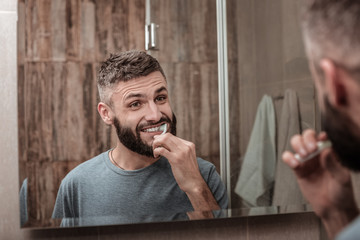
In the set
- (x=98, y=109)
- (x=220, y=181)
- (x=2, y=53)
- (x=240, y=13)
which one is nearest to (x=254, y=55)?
(x=240, y=13)

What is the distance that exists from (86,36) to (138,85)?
180 millimetres

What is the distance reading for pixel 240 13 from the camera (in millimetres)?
1205

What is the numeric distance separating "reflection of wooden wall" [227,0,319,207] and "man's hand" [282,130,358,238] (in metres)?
0.34

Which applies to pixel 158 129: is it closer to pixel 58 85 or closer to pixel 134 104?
pixel 134 104

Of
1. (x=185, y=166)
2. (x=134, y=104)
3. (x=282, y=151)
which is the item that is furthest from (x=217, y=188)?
(x=134, y=104)

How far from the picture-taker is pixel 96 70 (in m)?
1.07

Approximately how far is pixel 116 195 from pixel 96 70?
33 centimetres

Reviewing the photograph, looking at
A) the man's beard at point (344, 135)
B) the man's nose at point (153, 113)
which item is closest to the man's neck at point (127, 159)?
the man's nose at point (153, 113)

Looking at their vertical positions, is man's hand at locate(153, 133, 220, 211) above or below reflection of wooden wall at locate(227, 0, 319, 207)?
below

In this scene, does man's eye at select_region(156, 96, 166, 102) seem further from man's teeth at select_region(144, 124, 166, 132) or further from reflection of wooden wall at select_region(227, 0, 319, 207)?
reflection of wooden wall at select_region(227, 0, 319, 207)

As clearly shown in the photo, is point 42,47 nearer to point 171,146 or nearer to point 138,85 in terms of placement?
point 138,85

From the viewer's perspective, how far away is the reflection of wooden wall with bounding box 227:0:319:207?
47.3 inches

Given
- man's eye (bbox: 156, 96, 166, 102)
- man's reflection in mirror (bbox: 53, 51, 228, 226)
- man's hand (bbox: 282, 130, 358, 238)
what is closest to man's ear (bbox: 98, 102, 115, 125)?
man's reflection in mirror (bbox: 53, 51, 228, 226)

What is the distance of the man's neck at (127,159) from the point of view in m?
1.09
